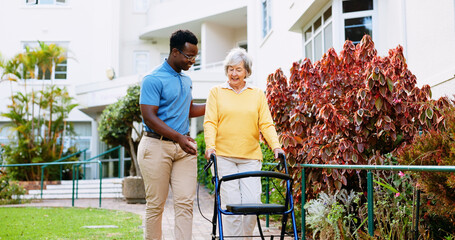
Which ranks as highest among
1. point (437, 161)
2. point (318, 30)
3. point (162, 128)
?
point (318, 30)

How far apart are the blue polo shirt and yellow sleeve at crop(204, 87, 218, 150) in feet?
0.90

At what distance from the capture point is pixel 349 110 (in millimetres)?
5527

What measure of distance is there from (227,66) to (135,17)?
2018cm

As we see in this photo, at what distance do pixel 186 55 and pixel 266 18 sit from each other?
11.8 meters

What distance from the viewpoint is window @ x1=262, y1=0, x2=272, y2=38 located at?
15.1 m

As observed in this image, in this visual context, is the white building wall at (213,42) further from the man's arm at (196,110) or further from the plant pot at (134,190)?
the man's arm at (196,110)

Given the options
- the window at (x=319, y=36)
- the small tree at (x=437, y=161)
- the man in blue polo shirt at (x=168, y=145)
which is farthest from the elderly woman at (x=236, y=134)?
the window at (x=319, y=36)

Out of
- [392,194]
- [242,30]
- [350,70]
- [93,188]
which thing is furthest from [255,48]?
[392,194]

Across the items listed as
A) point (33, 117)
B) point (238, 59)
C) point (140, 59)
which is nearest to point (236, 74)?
point (238, 59)

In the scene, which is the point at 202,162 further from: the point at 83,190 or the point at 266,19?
the point at 266,19

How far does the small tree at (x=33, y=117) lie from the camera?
55.3 feet

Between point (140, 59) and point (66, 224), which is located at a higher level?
point (140, 59)

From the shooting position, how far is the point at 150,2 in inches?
934

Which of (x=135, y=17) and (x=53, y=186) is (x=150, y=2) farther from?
(x=53, y=186)
